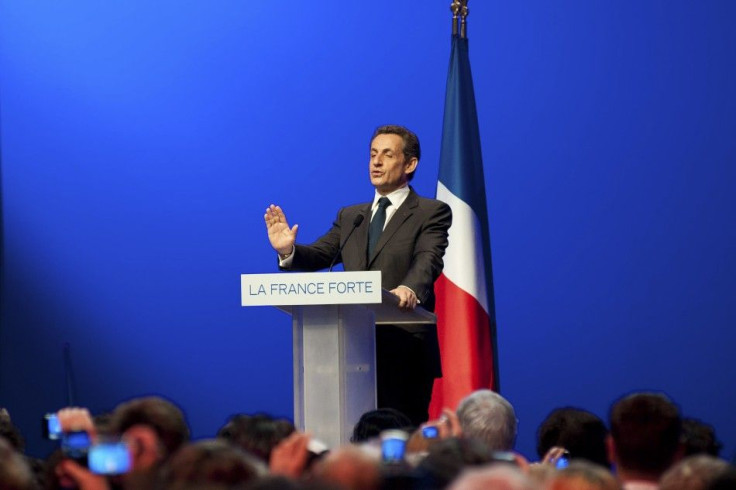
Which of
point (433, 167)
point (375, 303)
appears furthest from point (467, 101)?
point (375, 303)

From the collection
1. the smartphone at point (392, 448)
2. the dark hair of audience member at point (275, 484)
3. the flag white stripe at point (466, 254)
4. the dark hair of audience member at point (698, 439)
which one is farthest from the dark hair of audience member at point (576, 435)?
the flag white stripe at point (466, 254)

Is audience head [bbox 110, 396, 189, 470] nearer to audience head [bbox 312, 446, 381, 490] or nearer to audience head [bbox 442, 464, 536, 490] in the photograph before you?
audience head [bbox 312, 446, 381, 490]

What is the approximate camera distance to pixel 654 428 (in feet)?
8.79

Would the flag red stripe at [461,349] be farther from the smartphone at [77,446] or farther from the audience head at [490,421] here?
the smartphone at [77,446]

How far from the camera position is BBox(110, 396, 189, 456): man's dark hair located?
8.04ft

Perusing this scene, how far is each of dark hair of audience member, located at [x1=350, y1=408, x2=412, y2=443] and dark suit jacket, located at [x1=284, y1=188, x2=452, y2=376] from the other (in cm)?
81

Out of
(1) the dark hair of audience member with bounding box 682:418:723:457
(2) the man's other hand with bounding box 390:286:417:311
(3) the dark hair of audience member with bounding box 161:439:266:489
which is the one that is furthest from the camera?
(2) the man's other hand with bounding box 390:286:417:311

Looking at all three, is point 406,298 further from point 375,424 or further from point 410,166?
point 410,166

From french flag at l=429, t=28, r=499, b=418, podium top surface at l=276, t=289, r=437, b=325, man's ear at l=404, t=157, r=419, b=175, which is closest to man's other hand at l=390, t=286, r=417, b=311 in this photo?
podium top surface at l=276, t=289, r=437, b=325

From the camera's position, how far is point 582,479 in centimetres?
214

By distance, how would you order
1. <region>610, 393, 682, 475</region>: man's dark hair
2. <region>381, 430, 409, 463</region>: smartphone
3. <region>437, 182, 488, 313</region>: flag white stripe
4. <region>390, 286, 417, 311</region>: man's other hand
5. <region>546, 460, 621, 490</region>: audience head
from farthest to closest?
<region>437, 182, 488, 313</region>: flag white stripe, <region>390, 286, 417, 311</region>: man's other hand, <region>610, 393, 682, 475</region>: man's dark hair, <region>381, 430, 409, 463</region>: smartphone, <region>546, 460, 621, 490</region>: audience head

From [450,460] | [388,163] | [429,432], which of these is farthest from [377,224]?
[450,460]

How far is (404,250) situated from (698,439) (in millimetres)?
1634

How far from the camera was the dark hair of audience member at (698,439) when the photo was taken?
3230mm
